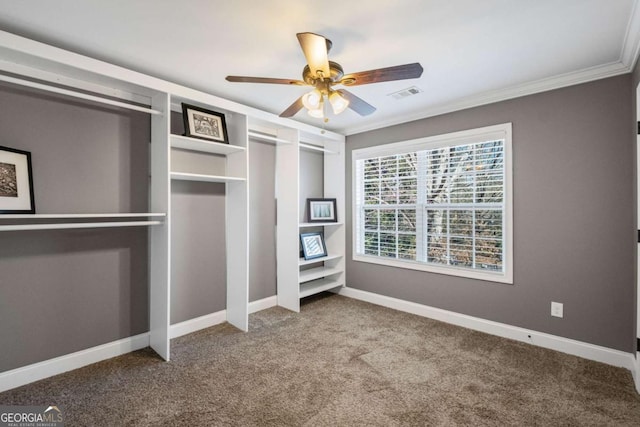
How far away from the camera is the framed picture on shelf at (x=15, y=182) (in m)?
2.09

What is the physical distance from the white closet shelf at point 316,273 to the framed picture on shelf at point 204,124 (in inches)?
75.1

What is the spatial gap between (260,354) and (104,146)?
2.19m

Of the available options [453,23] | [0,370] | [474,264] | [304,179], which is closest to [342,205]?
[304,179]

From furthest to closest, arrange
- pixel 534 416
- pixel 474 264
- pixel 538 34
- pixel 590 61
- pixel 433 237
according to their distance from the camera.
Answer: pixel 433 237, pixel 474 264, pixel 590 61, pixel 538 34, pixel 534 416

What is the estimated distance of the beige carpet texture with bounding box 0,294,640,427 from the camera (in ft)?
6.30

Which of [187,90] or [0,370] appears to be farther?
[187,90]

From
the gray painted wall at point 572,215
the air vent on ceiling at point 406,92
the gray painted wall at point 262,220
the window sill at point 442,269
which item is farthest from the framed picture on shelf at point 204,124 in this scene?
the gray painted wall at point 572,215

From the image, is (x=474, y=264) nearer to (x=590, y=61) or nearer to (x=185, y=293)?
(x=590, y=61)

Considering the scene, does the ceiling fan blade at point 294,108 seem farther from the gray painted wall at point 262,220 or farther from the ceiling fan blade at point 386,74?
the gray painted wall at point 262,220

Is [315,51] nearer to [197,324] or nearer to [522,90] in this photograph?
[522,90]

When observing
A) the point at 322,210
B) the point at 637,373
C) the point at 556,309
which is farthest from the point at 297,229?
the point at 637,373

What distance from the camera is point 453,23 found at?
1.93m

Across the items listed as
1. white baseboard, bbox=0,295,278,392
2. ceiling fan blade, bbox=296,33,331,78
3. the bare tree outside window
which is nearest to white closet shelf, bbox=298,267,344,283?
the bare tree outside window

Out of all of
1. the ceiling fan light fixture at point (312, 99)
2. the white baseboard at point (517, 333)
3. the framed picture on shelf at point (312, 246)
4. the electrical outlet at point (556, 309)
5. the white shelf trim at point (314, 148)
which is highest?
the white shelf trim at point (314, 148)
